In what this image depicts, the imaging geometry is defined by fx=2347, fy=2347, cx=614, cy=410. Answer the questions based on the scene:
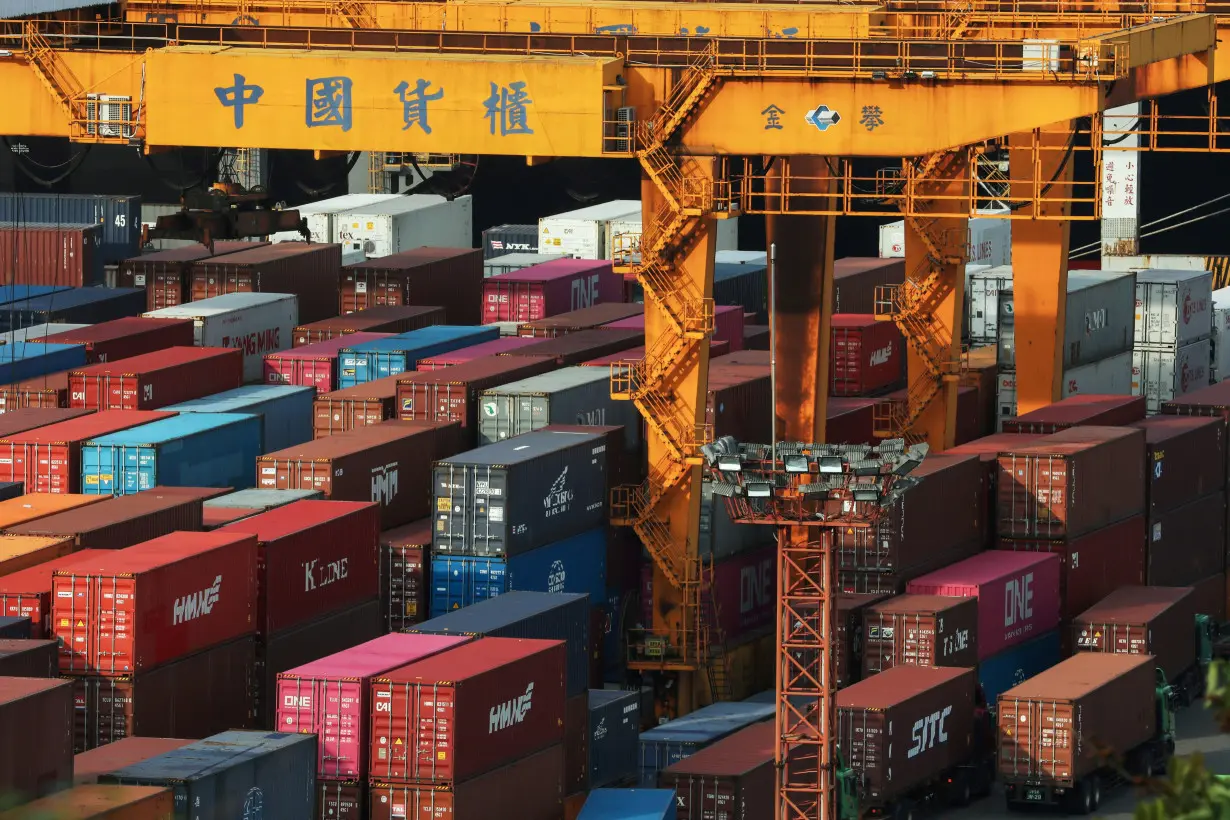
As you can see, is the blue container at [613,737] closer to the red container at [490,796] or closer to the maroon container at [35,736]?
the red container at [490,796]

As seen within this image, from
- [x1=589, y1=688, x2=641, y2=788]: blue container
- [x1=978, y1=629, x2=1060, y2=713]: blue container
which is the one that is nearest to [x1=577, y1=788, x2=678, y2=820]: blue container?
[x1=589, y1=688, x2=641, y2=788]: blue container

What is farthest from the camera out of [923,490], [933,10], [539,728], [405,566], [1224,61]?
[933,10]

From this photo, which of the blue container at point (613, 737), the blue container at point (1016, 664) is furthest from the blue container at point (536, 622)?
the blue container at point (1016, 664)

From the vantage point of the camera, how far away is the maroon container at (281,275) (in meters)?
60.4

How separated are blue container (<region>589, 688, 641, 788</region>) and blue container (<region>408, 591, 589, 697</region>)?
0.94 m

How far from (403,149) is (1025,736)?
15096mm

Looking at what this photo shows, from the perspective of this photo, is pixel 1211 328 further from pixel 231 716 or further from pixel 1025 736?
pixel 231 716

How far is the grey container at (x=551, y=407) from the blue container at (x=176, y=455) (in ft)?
15.3

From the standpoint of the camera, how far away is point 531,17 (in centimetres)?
5103

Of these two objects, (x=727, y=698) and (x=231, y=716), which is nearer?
(x=231, y=716)

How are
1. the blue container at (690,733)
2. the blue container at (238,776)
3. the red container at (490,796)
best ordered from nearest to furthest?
1. the blue container at (238,776)
2. the red container at (490,796)
3. the blue container at (690,733)

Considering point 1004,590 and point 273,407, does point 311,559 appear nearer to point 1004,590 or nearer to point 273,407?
point 273,407

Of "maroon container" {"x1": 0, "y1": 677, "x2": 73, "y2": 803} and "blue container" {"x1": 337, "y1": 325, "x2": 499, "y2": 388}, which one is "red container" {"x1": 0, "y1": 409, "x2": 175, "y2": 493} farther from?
"maroon container" {"x1": 0, "y1": 677, "x2": 73, "y2": 803}

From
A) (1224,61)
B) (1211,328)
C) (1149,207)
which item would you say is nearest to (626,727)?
(1224,61)
